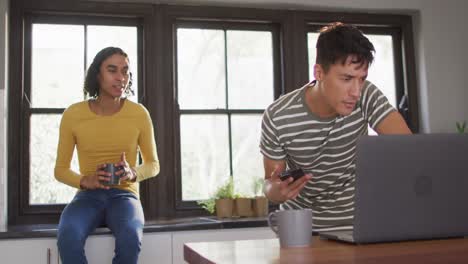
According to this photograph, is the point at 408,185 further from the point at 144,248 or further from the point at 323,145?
the point at 144,248

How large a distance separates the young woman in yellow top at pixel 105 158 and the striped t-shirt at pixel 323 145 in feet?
3.14

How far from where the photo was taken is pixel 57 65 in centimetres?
348

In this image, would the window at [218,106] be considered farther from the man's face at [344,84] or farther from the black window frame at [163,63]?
the man's face at [344,84]

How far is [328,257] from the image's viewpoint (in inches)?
45.1

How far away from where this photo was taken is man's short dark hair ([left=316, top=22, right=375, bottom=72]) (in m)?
1.79

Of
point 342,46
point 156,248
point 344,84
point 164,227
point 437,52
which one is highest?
point 437,52

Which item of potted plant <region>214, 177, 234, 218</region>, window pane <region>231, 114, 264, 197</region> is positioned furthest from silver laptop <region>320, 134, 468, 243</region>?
window pane <region>231, 114, 264, 197</region>

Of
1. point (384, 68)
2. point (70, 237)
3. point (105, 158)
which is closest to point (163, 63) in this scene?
point (105, 158)

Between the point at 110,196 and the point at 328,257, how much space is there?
1825mm

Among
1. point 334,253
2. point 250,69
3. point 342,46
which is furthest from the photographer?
point 250,69

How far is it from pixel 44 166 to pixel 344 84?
2.11 m

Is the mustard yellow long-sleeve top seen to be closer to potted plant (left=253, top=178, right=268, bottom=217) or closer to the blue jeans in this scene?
the blue jeans

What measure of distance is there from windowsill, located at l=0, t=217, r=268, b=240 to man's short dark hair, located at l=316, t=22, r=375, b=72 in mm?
1350

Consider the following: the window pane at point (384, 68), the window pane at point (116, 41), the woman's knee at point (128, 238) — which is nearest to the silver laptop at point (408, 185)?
the woman's knee at point (128, 238)
